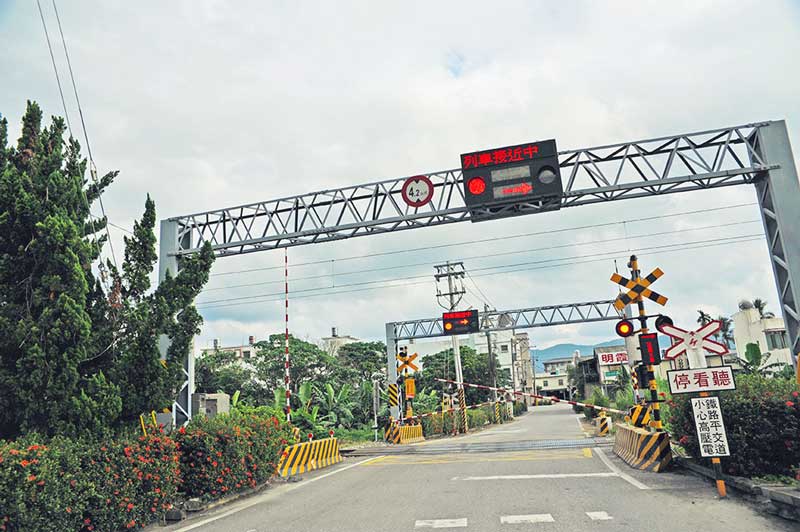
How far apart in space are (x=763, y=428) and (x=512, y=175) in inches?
361

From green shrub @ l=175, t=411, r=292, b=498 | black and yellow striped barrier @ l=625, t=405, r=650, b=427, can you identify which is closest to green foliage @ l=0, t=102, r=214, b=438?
green shrub @ l=175, t=411, r=292, b=498

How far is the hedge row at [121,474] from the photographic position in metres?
6.46

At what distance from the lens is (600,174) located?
1628cm

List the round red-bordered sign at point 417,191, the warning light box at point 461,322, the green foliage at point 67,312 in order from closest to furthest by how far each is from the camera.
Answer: the green foliage at point 67,312, the round red-bordered sign at point 417,191, the warning light box at point 461,322

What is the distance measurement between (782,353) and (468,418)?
2236 centimetres

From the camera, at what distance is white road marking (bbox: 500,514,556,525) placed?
756 centimetres

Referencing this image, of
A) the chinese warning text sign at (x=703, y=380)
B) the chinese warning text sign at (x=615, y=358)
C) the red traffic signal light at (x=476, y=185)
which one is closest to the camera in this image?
the chinese warning text sign at (x=703, y=380)

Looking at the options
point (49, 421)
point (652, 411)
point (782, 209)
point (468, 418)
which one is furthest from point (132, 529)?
point (468, 418)

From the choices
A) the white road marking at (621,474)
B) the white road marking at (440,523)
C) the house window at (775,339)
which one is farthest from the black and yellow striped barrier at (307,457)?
the house window at (775,339)

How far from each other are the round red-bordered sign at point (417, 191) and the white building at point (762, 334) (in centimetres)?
3353

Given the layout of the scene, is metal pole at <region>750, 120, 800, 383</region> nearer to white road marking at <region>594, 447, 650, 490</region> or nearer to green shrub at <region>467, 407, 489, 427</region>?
white road marking at <region>594, 447, 650, 490</region>

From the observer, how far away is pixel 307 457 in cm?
1498

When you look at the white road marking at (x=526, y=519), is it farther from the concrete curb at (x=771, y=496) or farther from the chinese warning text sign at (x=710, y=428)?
the chinese warning text sign at (x=710, y=428)

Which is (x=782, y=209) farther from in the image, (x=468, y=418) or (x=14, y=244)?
(x=468, y=418)
